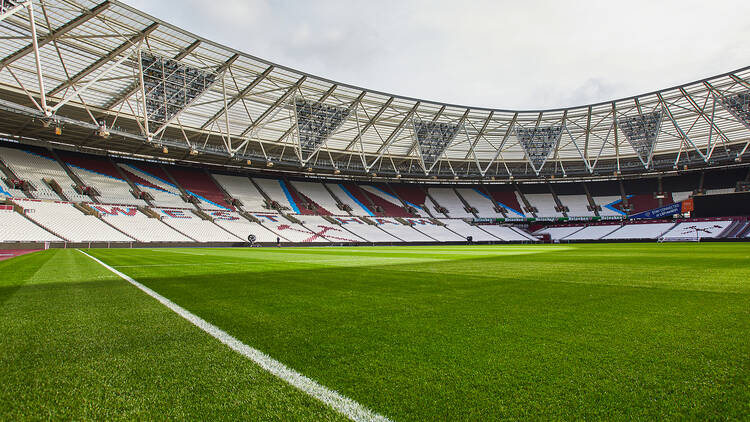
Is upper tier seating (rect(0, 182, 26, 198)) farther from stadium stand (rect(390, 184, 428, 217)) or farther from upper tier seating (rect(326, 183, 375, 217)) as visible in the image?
stadium stand (rect(390, 184, 428, 217))

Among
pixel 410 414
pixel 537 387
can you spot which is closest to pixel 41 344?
pixel 410 414

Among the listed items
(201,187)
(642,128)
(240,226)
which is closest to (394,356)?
(240,226)

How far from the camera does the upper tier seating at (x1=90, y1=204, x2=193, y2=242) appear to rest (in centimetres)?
3000

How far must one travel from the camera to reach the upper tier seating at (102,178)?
114 feet

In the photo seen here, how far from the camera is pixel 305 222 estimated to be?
4275 cm

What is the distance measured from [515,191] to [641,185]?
700 inches

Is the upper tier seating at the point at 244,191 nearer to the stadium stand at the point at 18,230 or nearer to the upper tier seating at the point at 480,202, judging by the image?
the stadium stand at the point at 18,230

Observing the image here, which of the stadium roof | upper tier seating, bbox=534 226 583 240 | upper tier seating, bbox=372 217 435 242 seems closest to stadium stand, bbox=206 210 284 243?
the stadium roof

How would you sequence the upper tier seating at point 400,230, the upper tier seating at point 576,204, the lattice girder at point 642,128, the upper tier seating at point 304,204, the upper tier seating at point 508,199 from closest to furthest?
the lattice girder at point 642,128 → the upper tier seating at point 400,230 → the upper tier seating at point 304,204 → the upper tier seating at point 576,204 → the upper tier seating at point 508,199

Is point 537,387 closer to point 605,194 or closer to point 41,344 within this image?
point 41,344

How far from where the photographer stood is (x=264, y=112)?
110 ft

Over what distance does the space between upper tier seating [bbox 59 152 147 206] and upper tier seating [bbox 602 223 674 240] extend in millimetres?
55448

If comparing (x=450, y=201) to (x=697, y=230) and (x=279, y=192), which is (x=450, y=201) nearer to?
(x=279, y=192)

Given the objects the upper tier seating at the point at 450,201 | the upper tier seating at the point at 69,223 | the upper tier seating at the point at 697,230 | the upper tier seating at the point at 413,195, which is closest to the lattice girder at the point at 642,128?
the upper tier seating at the point at 697,230
